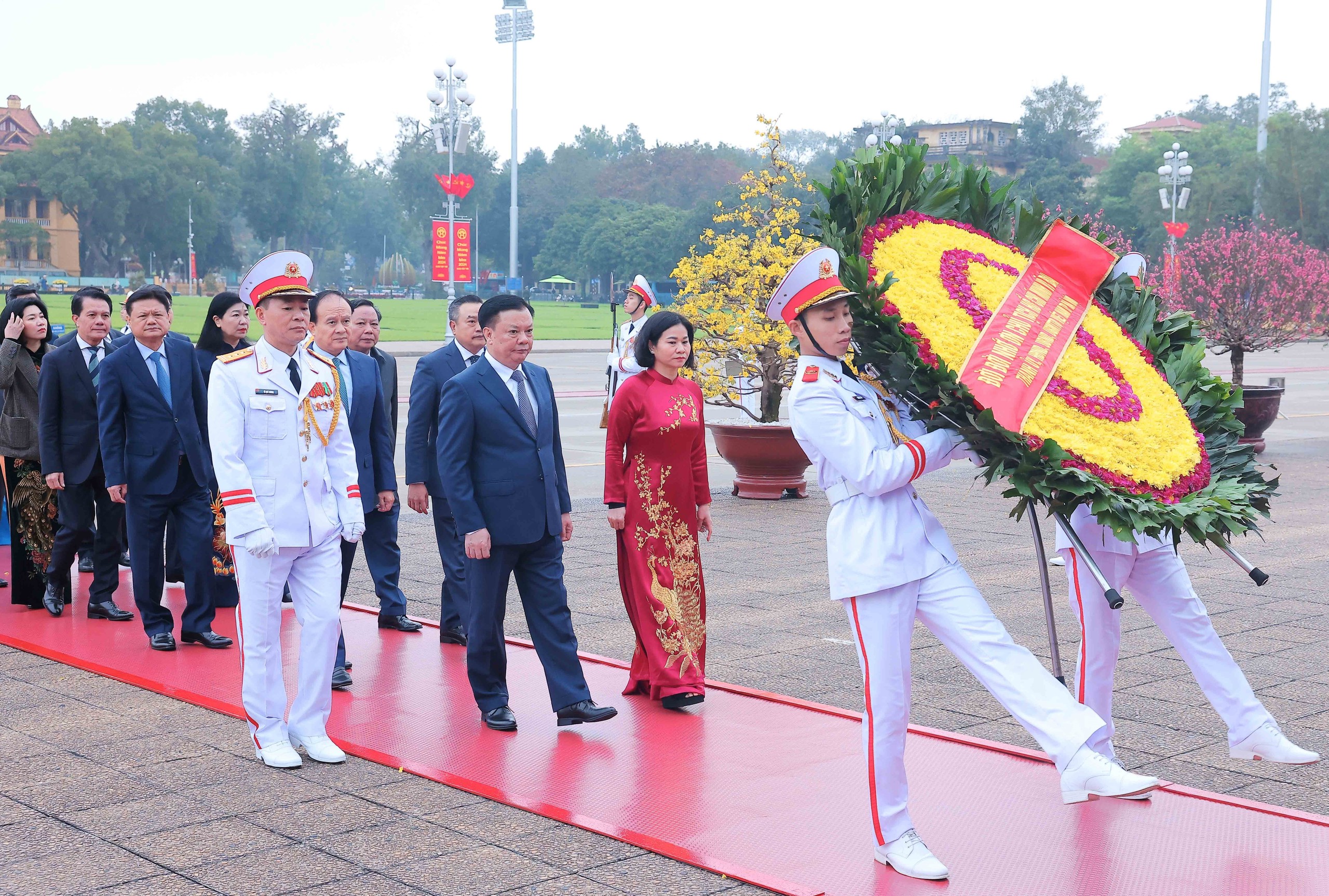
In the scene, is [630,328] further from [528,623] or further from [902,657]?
[902,657]

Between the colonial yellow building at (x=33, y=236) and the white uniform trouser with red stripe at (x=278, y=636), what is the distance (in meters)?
74.4

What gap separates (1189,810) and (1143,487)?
3.69 ft

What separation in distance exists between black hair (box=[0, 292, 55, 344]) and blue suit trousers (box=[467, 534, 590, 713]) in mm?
3797

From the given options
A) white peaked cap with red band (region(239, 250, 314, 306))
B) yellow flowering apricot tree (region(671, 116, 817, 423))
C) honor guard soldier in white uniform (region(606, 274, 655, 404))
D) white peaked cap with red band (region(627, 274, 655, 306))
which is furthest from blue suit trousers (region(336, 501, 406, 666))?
white peaked cap with red band (region(627, 274, 655, 306))

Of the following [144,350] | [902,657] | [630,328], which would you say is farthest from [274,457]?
[630,328]

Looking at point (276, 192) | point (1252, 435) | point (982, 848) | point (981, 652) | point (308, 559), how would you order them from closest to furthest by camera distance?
point (981, 652)
point (982, 848)
point (308, 559)
point (1252, 435)
point (276, 192)

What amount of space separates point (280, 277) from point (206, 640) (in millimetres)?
2379

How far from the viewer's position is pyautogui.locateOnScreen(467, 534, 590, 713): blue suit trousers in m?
5.12

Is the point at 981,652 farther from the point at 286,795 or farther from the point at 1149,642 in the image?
the point at 1149,642

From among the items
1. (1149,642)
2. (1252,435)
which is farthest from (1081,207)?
(1149,642)

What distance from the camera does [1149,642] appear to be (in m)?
6.52

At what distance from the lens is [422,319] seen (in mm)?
61781

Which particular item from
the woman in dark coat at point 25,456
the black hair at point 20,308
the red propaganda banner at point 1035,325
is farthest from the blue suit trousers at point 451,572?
the red propaganda banner at point 1035,325

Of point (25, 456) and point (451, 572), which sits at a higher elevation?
point (25, 456)
